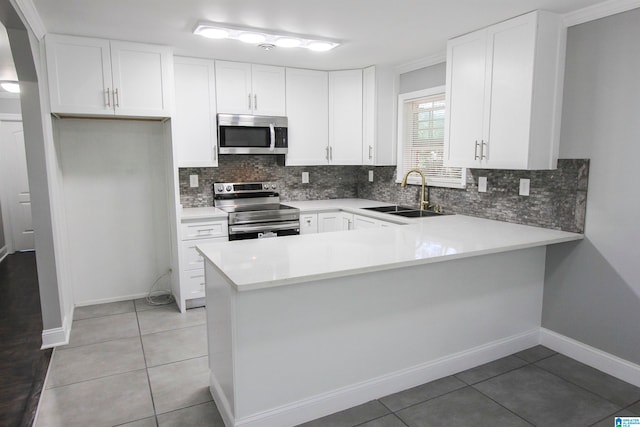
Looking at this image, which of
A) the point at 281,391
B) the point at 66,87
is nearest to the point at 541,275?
the point at 281,391

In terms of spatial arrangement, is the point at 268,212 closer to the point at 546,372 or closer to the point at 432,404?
the point at 432,404

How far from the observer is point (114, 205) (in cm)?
406

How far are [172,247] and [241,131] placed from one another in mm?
1330

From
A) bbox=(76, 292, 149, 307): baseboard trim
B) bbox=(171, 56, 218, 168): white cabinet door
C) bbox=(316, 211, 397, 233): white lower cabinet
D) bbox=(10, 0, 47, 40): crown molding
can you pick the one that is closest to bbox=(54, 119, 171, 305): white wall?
bbox=(76, 292, 149, 307): baseboard trim

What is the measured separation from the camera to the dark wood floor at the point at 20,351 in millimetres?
2438

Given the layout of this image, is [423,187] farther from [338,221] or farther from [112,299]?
[112,299]

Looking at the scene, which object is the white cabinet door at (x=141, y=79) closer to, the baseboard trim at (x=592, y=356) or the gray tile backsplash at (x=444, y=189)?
the gray tile backsplash at (x=444, y=189)

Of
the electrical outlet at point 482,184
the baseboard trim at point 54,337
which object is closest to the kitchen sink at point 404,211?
the electrical outlet at point 482,184

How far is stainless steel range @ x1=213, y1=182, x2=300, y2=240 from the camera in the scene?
4.02 metres

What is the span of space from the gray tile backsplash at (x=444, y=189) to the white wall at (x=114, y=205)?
373 mm

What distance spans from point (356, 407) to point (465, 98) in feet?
7.84

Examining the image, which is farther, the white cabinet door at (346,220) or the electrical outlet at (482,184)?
the white cabinet door at (346,220)

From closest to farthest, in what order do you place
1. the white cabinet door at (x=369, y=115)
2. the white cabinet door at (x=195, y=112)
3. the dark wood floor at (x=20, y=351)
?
the dark wood floor at (x=20, y=351), the white cabinet door at (x=195, y=112), the white cabinet door at (x=369, y=115)

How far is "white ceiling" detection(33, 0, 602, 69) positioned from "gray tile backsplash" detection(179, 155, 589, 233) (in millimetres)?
1144
